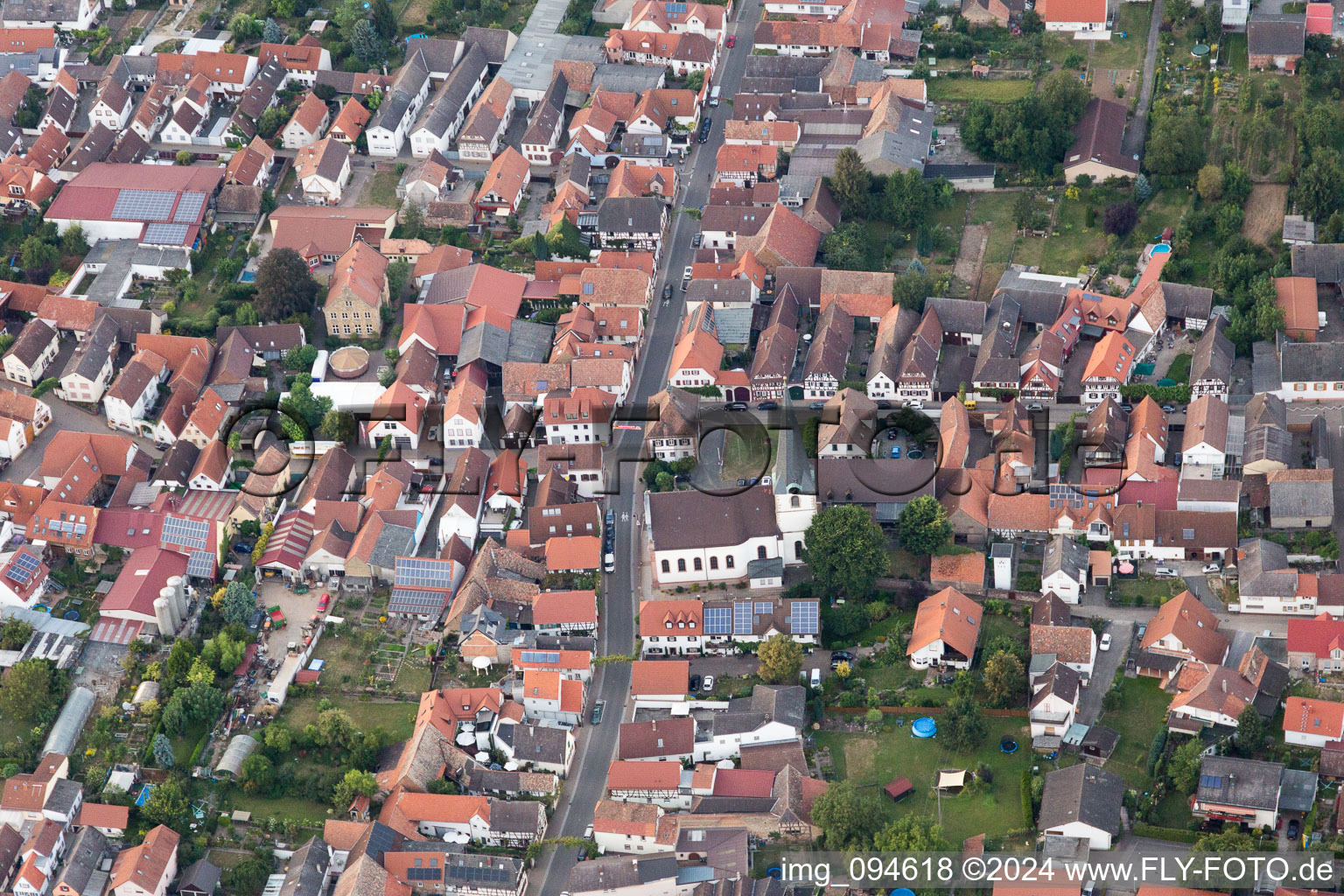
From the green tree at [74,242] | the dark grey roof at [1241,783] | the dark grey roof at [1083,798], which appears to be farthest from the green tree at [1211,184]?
the green tree at [74,242]

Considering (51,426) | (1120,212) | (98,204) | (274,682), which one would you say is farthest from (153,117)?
(1120,212)

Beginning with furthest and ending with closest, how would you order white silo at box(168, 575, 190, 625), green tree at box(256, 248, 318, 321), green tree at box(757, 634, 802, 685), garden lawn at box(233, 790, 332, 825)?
green tree at box(256, 248, 318, 321) < white silo at box(168, 575, 190, 625) < green tree at box(757, 634, 802, 685) < garden lawn at box(233, 790, 332, 825)

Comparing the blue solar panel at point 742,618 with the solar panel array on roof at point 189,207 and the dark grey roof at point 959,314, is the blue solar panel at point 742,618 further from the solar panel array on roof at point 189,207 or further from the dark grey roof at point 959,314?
the solar panel array on roof at point 189,207

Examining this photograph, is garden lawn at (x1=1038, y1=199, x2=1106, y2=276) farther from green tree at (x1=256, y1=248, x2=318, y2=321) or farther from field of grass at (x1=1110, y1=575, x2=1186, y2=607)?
green tree at (x1=256, y1=248, x2=318, y2=321)

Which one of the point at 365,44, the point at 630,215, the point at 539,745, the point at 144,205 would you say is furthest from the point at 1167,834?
the point at 365,44

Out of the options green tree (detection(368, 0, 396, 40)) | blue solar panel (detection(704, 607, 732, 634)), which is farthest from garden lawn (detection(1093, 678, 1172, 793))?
green tree (detection(368, 0, 396, 40))
